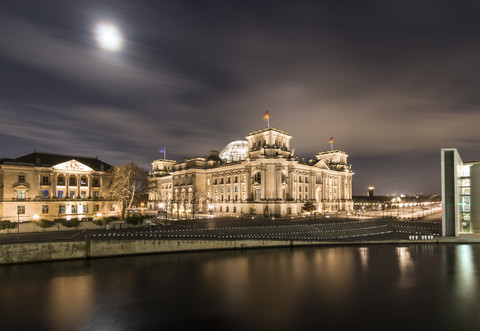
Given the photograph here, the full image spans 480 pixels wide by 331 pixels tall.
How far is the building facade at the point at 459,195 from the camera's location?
186ft

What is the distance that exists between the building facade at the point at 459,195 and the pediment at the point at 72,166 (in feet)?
301

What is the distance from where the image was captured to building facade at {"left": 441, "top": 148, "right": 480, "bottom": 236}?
56.8m

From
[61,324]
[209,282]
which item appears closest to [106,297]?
[61,324]

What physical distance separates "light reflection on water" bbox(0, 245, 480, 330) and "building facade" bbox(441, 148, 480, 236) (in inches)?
536

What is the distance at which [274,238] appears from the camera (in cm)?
5328

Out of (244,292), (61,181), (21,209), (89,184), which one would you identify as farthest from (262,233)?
(21,209)

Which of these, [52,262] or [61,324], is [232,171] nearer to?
[52,262]

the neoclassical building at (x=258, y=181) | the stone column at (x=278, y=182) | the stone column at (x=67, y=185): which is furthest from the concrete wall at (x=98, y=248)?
the stone column at (x=67, y=185)

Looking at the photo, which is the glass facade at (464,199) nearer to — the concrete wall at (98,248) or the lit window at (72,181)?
the concrete wall at (98,248)

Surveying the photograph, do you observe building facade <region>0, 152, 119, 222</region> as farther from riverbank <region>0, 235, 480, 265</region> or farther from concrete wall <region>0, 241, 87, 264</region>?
riverbank <region>0, 235, 480, 265</region>

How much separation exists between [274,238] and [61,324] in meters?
37.2

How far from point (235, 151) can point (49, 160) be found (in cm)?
7554

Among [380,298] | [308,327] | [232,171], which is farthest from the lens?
[232,171]

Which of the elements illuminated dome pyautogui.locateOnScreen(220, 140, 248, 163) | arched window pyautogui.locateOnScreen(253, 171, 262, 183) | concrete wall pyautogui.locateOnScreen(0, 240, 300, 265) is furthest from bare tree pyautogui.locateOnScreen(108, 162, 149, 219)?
illuminated dome pyautogui.locateOnScreen(220, 140, 248, 163)
